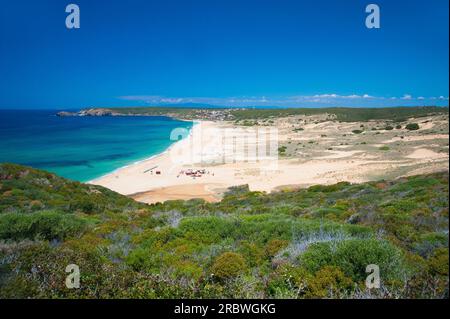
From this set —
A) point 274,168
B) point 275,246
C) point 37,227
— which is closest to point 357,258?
point 275,246

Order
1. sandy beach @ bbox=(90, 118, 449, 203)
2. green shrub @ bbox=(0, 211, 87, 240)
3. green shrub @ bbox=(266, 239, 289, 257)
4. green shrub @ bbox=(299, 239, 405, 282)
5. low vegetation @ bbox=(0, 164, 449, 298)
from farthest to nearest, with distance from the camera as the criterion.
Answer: sandy beach @ bbox=(90, 118, 449, 203)
green shrub @ bbox=(0, 211, 87, 240)
green shrub @ bbox=(266, 239, 289, 257)
green shrub @ bbox=(299, 239, 405, 282)
low vegetation @ bbox=(0, 164, 449, 298)

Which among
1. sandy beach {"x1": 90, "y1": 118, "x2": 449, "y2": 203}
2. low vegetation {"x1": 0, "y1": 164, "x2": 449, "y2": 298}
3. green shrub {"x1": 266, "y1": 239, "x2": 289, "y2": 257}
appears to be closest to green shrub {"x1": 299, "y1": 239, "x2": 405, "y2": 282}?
low vegetation {"x1": 0, "y1": 164, "x2": 449, "y2": 298}

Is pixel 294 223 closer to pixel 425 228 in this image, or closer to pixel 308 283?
pixel 425 228

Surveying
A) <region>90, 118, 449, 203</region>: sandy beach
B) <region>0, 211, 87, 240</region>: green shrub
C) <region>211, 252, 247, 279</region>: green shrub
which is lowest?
<region>90, 118, 449, 203</region>: sandy beach

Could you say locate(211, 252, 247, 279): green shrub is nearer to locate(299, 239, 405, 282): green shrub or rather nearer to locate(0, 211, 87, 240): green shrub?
locate(299, 239, 405, 282): green shrub

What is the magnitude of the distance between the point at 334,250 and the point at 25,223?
23.3 feet

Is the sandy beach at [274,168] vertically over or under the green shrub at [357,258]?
under

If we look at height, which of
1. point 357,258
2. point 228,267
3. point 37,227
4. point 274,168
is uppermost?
point 357,258

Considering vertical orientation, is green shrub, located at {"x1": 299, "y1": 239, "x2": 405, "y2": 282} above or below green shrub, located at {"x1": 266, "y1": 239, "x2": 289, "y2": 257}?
above

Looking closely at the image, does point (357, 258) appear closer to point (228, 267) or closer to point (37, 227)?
point (228, 267)

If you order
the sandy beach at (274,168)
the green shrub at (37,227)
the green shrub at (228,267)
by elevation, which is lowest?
the sandy beach at (274,168)

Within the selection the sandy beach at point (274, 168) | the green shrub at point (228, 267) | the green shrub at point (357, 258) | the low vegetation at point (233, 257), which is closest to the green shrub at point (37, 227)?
the low vegetation at point (233, 257)

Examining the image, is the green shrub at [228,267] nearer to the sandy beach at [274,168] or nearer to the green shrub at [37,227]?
the green shrub at [37,227]
